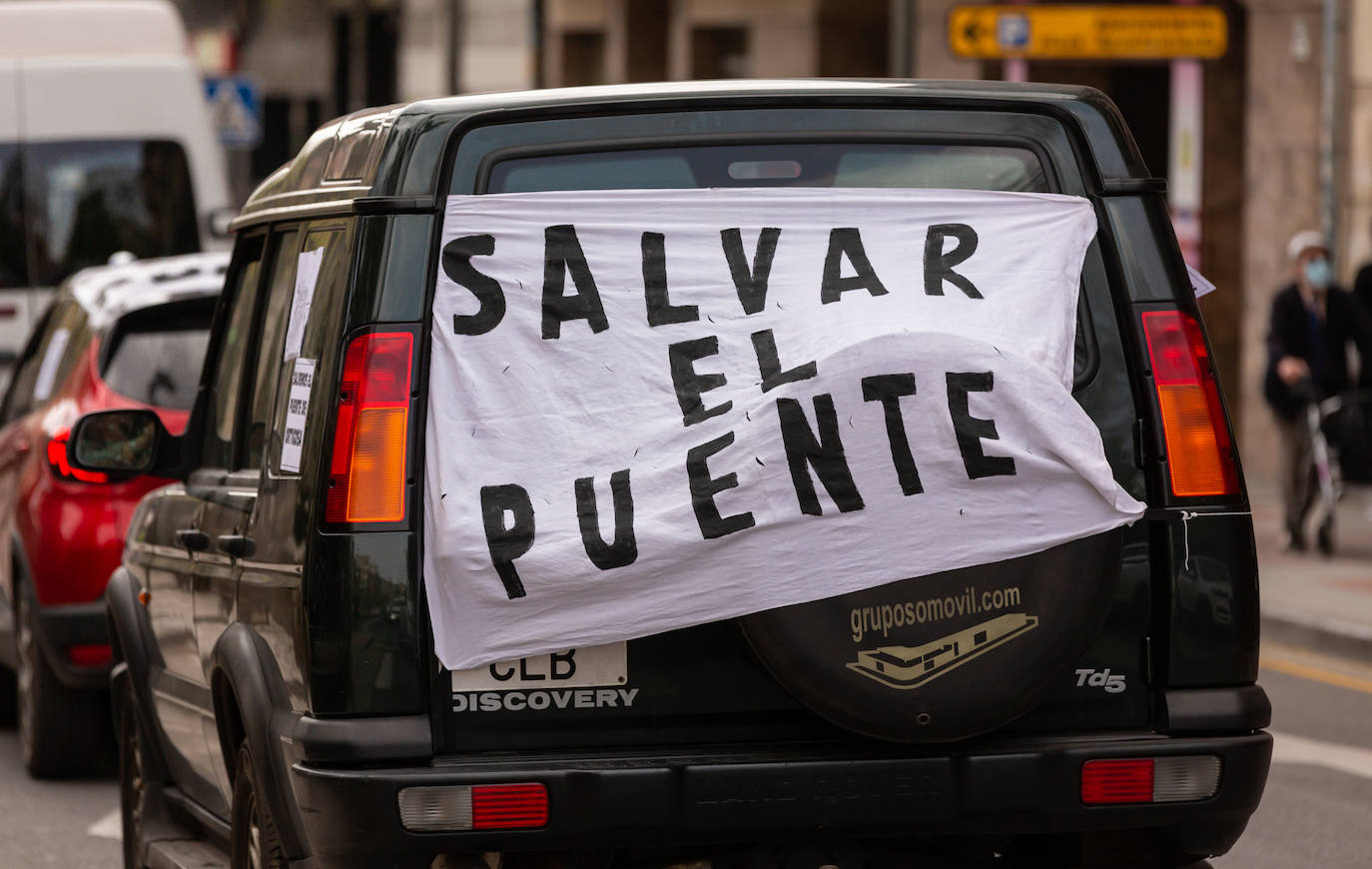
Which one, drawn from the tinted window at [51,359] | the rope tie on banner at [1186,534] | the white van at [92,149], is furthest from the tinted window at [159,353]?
the white van at [92,149]

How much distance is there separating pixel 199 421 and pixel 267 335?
748 millimetres

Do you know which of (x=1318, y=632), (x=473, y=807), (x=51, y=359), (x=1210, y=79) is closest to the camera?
(x=473, y=807)

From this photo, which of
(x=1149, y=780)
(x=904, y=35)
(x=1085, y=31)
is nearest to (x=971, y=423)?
(x=1149, y=780)

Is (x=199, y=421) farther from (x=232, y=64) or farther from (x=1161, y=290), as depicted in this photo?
(x=232, y=64)

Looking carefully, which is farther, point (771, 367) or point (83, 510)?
point (83, 510)

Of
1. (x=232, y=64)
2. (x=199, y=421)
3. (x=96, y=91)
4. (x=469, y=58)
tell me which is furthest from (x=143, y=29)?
(x=232, y=64)

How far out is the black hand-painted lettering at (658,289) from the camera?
4.27 meters

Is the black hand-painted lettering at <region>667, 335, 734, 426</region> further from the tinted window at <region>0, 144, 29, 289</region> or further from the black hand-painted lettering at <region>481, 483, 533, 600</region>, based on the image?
the tinted window at <region>0, 144, 29, 289</region>

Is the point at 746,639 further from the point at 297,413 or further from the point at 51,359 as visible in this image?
the point at 51,359

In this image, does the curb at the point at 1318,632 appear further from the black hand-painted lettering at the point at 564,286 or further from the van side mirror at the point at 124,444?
the black hand-painted lettering at the point at 564,286

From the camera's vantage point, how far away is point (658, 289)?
4293 mm

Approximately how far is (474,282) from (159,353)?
4.47 m

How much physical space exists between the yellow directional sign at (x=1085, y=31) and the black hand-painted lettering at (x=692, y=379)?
52.0ft

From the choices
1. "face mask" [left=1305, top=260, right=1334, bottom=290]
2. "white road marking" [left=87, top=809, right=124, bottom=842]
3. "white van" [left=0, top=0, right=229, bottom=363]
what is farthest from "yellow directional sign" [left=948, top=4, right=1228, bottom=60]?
"white road marking" [left=87, top=809, right=124, bottom=842]
